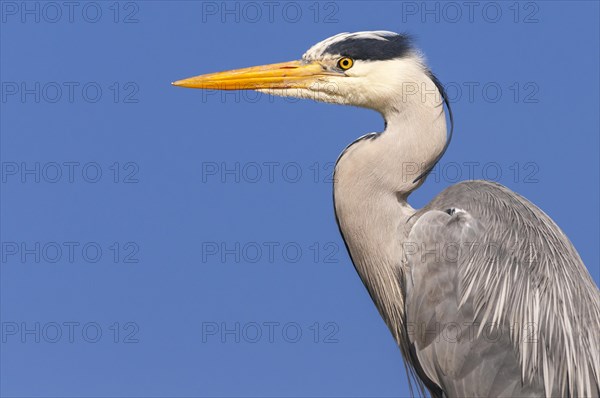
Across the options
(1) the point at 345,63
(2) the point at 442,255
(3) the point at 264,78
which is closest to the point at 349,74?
(1) the point at 345,63

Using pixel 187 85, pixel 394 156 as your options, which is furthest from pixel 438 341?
pixel 187 85

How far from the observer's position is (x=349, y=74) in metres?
6.00

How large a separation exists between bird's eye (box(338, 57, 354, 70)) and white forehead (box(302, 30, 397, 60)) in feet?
0.34

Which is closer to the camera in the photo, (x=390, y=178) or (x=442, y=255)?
(x=442, y=255)

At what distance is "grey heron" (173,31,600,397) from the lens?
18.0 feet

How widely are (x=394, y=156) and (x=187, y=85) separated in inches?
49.0

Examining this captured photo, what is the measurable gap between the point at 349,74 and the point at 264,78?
479 mm

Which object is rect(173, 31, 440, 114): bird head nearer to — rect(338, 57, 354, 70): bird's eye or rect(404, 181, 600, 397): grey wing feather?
rect(338, 57, 354, 70): bird's eye

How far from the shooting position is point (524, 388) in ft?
18.0

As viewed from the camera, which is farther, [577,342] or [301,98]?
[301,98]

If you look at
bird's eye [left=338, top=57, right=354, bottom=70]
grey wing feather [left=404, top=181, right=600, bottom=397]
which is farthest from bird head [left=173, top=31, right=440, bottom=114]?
grey wing feather [left=404, top=181, right=600, bottom=397]

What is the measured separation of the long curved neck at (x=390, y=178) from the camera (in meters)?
5.80

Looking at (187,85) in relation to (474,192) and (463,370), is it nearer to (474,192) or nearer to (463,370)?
(474,192)

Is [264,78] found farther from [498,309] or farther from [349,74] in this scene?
[498,309]
